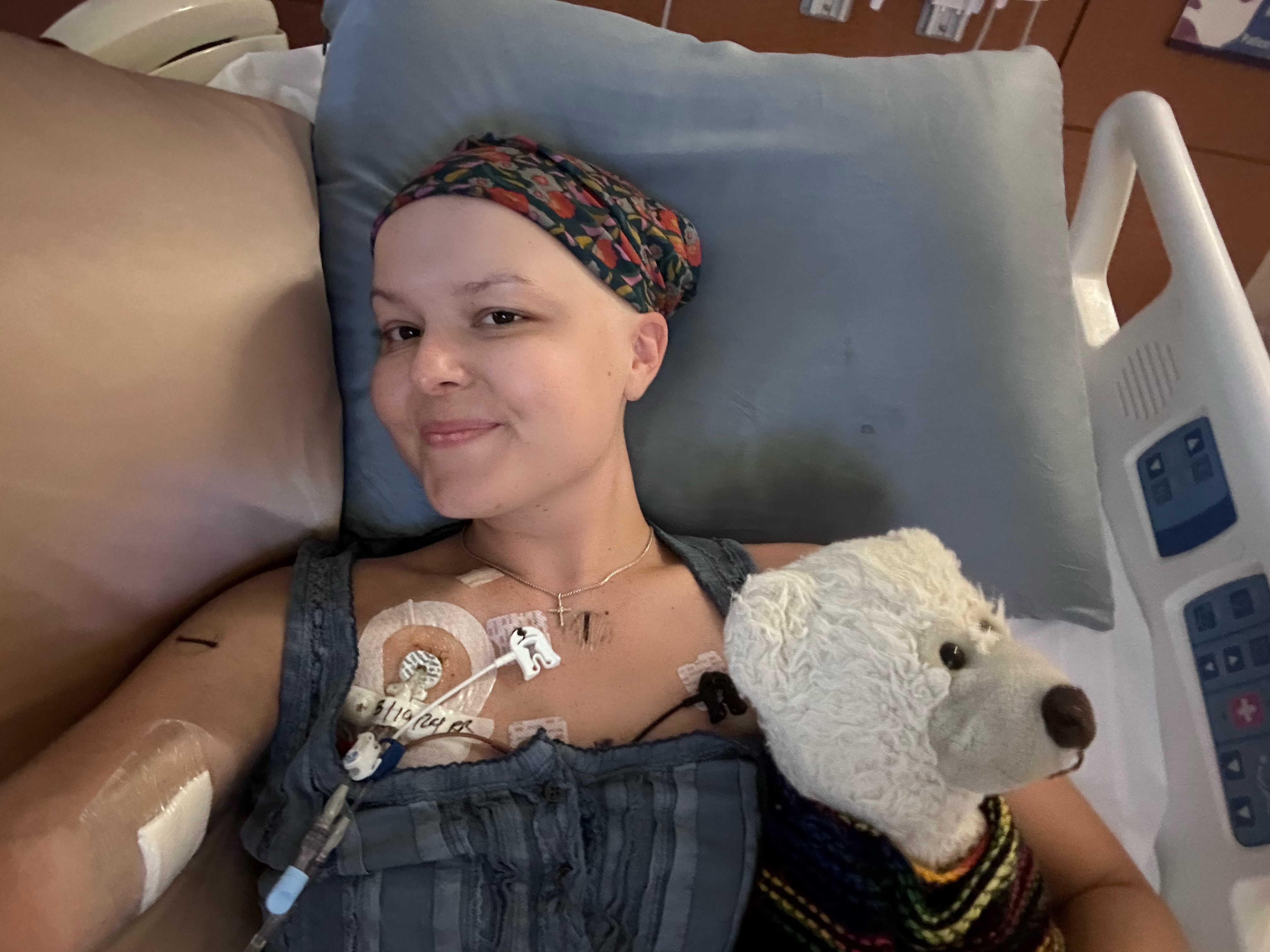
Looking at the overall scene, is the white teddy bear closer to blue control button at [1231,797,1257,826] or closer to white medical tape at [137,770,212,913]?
blue control button at [1231,797,1257,826]

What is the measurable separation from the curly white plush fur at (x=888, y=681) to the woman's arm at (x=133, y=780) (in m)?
0.49

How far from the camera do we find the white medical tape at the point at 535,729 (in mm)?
872

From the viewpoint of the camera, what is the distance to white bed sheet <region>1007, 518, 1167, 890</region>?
3.42 ft

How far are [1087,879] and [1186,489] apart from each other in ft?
1.58

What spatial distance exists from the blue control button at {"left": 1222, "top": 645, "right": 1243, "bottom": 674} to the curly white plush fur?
0.40m

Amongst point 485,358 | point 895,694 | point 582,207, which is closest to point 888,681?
point 895,694

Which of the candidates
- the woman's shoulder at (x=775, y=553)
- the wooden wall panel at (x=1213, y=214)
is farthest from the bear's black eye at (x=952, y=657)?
the wooden wall panel at (x=1213, y=214)

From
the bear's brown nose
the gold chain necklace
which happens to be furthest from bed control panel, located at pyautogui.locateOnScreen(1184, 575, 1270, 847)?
the gold chain necklace

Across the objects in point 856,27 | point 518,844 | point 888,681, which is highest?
point 856,27

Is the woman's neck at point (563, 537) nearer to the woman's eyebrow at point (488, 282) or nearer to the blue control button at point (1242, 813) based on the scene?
the woman's eyebrow at point (488, 282)

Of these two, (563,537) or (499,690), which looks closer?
(499,690)

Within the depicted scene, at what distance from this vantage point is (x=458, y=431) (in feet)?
2.86

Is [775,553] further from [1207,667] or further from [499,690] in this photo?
[1207,667]

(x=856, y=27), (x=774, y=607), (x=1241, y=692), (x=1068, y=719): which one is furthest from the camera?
(x=856, y=27)
